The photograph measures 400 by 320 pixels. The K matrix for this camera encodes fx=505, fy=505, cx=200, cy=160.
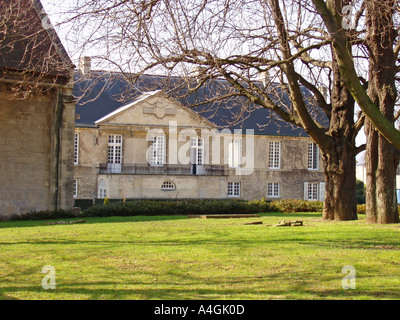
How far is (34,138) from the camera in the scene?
1975 centimetres

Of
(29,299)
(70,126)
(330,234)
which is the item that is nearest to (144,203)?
(70,126)

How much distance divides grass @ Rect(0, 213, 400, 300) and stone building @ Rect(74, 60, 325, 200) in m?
23.0

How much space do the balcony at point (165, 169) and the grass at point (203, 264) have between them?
80.7 ft

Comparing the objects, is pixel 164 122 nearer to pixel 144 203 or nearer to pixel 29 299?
pixel 144 203

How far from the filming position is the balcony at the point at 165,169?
1467 inches

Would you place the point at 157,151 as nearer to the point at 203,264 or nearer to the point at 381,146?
the point at 381,146

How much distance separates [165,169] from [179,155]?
2.07 m

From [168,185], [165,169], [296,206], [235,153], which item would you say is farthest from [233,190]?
[296,206]

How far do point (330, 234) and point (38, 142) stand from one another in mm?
12526

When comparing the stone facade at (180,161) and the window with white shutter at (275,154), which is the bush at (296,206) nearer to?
the stone facade at (180,161)

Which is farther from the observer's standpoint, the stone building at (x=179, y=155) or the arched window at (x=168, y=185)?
the arched window at (x=168, y=185)

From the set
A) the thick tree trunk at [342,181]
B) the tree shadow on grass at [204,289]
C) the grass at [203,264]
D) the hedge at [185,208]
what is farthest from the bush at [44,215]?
the tree shadow on grass at [204,289]

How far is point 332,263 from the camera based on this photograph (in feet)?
26.4

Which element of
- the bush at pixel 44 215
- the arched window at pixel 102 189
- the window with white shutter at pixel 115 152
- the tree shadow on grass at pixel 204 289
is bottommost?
the tree shadow on grass at pixel 204 289
